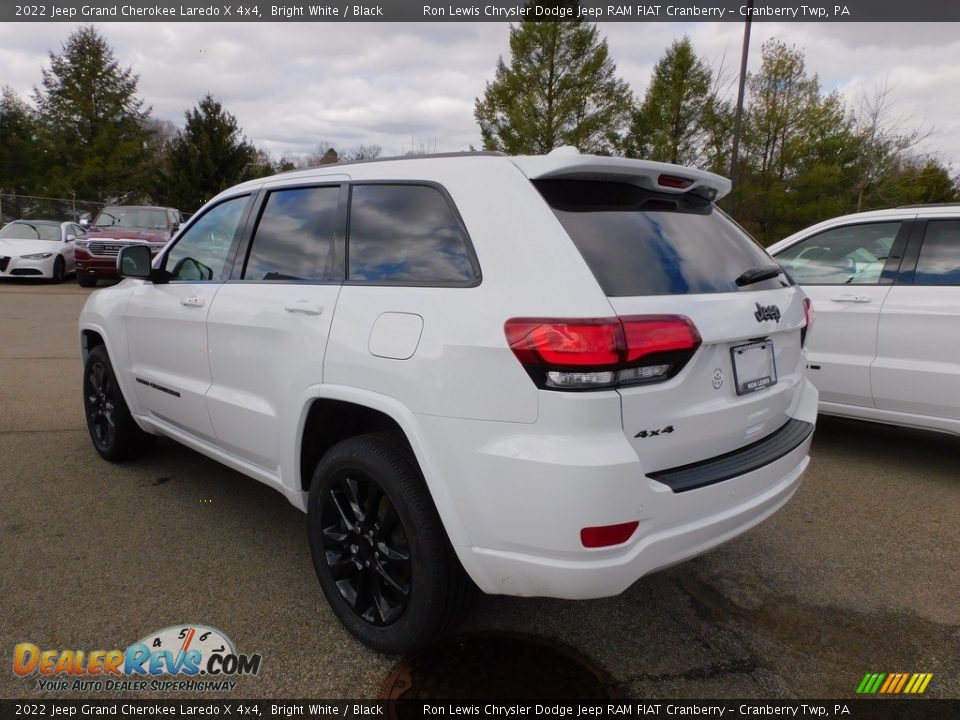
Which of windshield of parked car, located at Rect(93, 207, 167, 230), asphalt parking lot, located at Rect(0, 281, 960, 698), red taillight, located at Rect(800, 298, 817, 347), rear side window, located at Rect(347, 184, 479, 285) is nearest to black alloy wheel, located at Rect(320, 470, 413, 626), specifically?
asphalt parking lot, located at Rect(0, 281, 960, 698)

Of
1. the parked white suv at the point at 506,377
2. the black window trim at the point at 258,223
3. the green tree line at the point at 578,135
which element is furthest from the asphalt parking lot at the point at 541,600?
the green tree line at the point at 578,135

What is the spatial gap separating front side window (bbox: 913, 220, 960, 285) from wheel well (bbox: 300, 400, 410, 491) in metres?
3.79

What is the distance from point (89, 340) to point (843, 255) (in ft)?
17.7

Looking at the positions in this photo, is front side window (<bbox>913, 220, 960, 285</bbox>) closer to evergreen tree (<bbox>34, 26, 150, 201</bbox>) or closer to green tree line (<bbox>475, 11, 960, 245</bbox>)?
green tree line (<bbox>475, 11, 960, 245</bbox>)

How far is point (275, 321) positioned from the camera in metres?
2.73

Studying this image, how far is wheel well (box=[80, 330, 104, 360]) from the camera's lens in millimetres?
4418

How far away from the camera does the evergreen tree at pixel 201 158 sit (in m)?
30.6

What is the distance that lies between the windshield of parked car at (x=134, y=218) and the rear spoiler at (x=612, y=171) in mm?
14601

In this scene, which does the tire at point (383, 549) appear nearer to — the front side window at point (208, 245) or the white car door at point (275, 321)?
the white car door at point (275, 321)

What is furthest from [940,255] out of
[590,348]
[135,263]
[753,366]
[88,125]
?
[88,125]

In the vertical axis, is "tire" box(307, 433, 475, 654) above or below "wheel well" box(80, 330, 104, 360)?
below

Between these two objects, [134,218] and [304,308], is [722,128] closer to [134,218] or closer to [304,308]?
[134,218]

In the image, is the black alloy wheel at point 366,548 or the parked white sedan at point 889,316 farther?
the parked white sedan at point 889,316

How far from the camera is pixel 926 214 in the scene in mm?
4430
